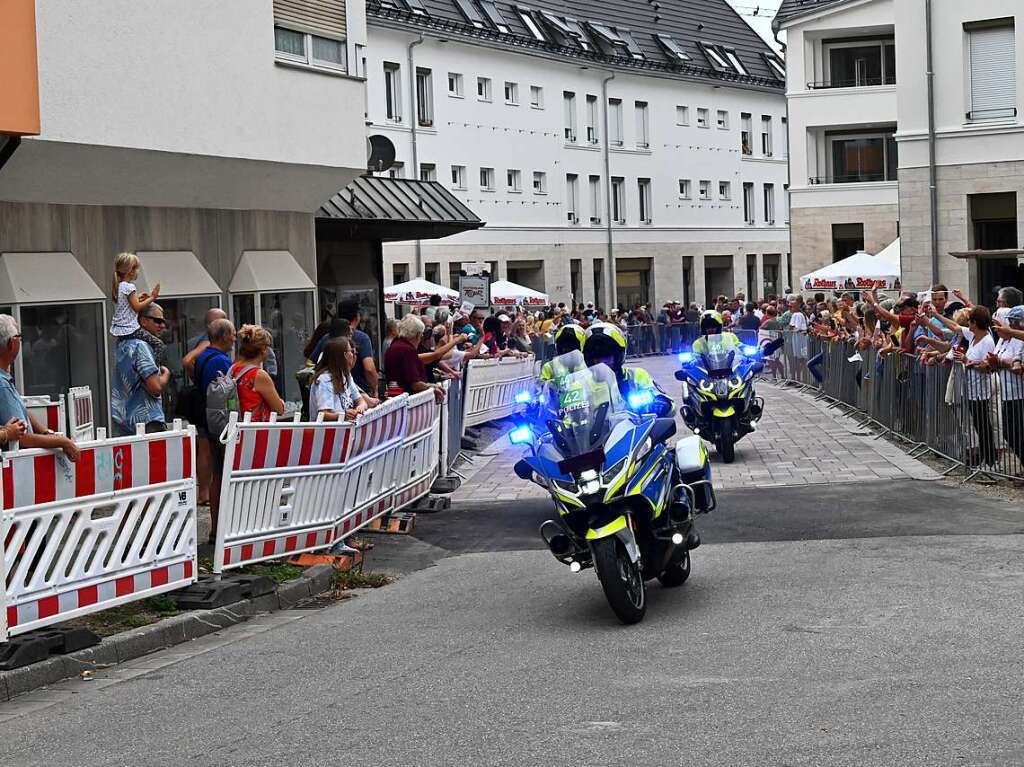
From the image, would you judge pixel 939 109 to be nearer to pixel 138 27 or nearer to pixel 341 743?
pixel 138 27

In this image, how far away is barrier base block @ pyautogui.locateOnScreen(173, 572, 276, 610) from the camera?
9.40 meters

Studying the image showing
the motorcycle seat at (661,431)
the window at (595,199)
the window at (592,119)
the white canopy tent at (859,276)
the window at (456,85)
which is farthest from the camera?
the window at (595,199)

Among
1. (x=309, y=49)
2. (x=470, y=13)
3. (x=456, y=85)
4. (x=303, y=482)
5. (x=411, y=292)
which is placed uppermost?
(x=470, y=13)

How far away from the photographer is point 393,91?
49.7m

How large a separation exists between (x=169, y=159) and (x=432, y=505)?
499cm

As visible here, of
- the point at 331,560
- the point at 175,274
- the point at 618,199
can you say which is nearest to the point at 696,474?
the point at 331,560

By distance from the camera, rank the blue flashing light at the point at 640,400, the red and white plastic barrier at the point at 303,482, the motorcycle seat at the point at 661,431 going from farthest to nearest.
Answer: the red and white plastic barrier at the point at 303,482 → the blue flashing light at the point at 640,400 → the motorcycle seat at the point at 661,431

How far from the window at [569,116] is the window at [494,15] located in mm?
4306

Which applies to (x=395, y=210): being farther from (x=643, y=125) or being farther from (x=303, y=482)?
(x=643, y=125)

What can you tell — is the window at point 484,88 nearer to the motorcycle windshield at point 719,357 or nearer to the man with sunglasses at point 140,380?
the motorcycle windshield at point 719,357

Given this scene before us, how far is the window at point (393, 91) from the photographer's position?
4944 cm

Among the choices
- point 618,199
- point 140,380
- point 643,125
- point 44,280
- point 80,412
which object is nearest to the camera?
point 140,380

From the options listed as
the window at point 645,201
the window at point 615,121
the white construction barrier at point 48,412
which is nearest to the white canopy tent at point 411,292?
the white construction barrier at point 48,412

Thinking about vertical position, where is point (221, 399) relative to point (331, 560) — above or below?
above
